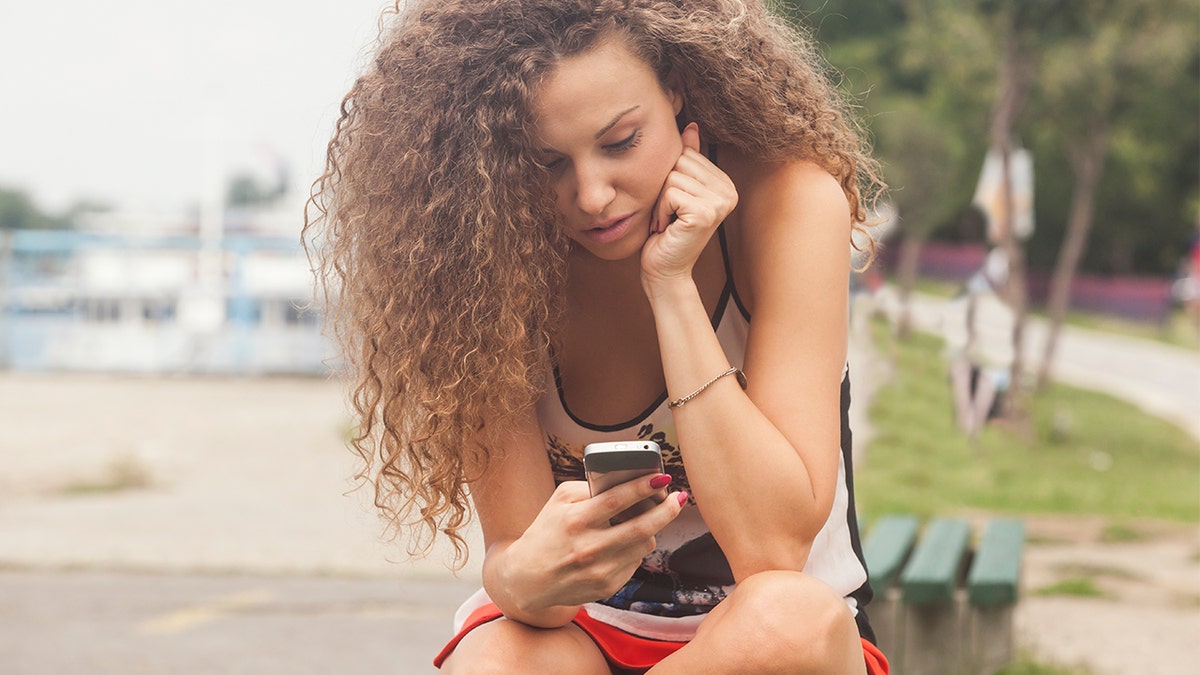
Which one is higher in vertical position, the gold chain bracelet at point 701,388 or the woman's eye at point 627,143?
the woman's eye at point 627,143

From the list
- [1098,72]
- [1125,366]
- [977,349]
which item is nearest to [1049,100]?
[1098,72]

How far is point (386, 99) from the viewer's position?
2150 mm

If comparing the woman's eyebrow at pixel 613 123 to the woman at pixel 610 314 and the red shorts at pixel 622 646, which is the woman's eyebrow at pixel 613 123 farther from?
the red shorts at pixel 622 646

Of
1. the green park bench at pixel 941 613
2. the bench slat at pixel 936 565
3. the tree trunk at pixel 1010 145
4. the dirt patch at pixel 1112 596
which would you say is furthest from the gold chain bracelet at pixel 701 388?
the tree trunk at pixel 1010 145

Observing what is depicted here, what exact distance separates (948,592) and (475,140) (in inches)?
88.1

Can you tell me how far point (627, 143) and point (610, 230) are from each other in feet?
0.46

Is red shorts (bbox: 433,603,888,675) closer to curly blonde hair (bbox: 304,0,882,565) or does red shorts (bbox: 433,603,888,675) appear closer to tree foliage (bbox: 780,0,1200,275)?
curly blonde hair (bbox: 304,0,882,565)

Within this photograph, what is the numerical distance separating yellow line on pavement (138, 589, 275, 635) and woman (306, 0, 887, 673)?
3139 millimetres

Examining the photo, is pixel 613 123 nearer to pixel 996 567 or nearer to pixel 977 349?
pixel 996 567

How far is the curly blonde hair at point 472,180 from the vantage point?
2037 mm

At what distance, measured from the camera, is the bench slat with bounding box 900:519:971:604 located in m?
3.73

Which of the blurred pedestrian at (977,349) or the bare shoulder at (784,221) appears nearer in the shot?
the bare shoulder at (784,221)

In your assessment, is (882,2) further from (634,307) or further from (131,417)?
(634,307)

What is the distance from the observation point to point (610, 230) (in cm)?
210
